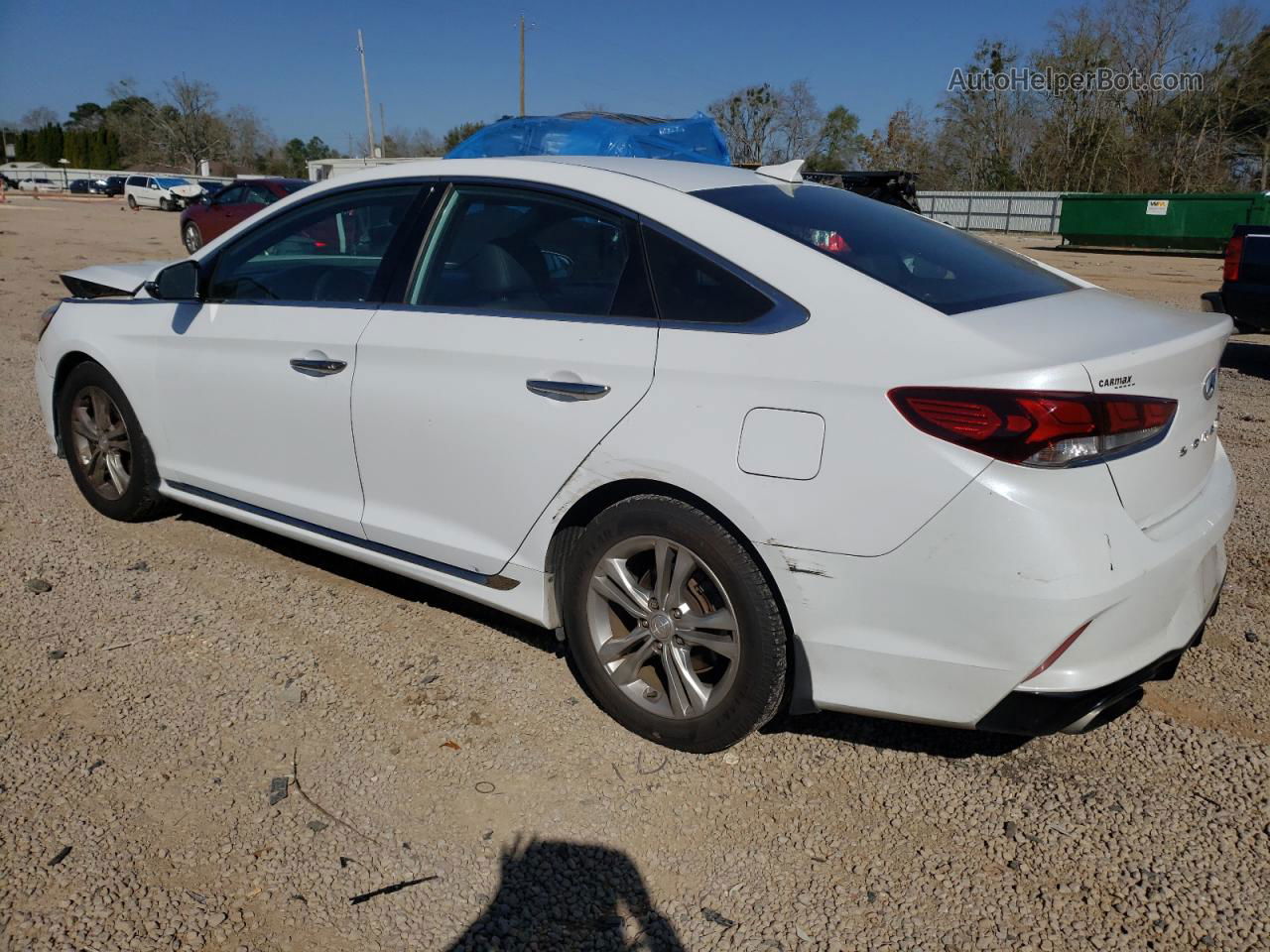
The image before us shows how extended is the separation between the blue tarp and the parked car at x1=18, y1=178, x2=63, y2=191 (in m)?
75.1

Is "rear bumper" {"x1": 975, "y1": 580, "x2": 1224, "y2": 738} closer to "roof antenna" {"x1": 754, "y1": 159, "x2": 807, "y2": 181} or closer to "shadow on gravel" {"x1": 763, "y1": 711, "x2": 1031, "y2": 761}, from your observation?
"shadow on gravel" {"x1": 763, "y1": 711, "x2": 1031, "y2": 761}

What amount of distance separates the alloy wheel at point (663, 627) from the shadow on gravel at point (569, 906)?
0.53 meters

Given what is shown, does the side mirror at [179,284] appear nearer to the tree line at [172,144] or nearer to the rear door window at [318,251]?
the rear door window at [318,251]

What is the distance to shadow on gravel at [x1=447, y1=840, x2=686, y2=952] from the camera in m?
2.26

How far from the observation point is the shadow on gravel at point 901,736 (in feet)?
9.82

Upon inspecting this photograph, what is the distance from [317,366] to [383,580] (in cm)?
107

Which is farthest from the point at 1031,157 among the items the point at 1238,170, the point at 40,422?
the point at 40,422

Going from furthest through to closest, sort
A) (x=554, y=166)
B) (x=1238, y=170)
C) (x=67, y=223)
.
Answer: (x=1238, y=170), (x=67, y=223), (x=554, y=166)

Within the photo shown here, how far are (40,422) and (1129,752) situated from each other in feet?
21.6

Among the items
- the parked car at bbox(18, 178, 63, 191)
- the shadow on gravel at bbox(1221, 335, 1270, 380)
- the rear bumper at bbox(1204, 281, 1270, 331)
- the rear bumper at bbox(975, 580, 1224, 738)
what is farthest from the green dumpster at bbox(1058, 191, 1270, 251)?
the parked car at bbox(18, 178, 63, 191)

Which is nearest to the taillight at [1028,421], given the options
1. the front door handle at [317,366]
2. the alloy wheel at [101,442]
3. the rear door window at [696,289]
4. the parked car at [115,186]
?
the rear door window at [696,289]

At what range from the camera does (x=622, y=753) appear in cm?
297

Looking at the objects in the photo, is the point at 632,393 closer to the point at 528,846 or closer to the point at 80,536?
the point at 528,846

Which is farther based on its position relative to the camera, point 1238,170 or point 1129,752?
point 1238,170
